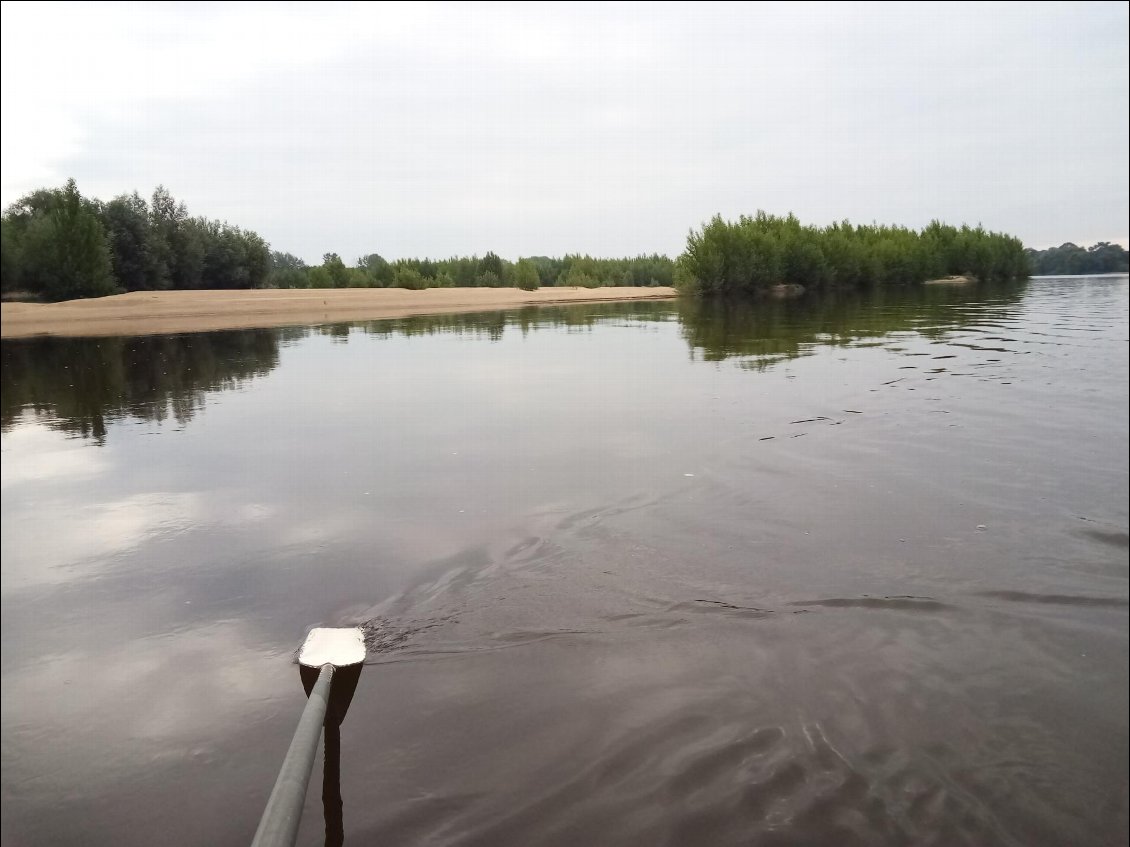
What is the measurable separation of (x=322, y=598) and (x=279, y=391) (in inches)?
310

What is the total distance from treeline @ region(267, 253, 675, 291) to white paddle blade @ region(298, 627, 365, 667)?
162ft

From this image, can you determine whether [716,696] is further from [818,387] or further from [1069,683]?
[818,387]

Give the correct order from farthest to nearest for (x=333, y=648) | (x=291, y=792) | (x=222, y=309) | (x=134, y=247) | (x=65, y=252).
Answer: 1. (x=222, y=309)
2. (x=134, y=247)
3. (x=65, y=252)
4. (x=333, y=648)
5. (x=291, y=792)

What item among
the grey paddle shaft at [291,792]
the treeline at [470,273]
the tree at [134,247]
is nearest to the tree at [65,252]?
the grey paddle shaft at [291,792]

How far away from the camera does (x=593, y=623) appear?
3572mm

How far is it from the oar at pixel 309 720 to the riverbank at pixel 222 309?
22395 millimetres

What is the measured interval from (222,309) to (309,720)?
37257 mm

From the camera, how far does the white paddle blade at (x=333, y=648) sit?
2.99 metres

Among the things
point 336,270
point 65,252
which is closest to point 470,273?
point 336,270

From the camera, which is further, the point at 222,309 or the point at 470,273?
the point at 470,273

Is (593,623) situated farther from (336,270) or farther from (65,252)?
(336,270)

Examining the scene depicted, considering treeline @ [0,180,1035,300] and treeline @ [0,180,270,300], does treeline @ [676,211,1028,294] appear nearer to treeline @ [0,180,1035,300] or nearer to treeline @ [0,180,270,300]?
treeline @ [0,180,1035,300]

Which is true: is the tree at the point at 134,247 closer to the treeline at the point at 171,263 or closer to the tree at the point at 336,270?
the treeline at the point at 171,263

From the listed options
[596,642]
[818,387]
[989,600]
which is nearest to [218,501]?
[596,642]
